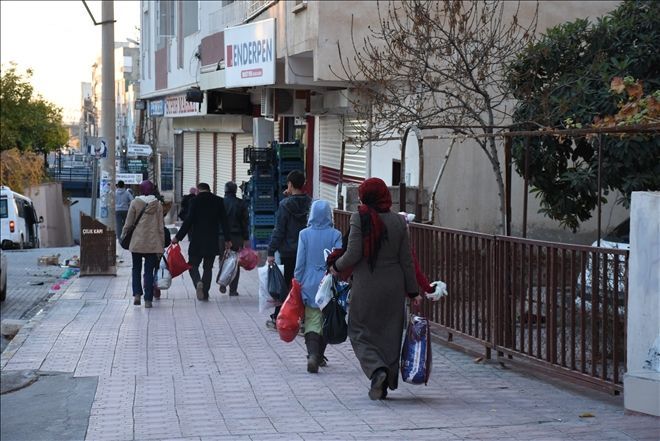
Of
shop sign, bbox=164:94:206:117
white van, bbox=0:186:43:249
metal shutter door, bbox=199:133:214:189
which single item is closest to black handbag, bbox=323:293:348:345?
shop sign, bbox=164:94:206:117

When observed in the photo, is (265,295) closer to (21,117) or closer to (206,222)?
(206,222)

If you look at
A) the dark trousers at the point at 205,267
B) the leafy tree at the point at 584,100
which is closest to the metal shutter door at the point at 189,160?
the dark trousers at the point at 205,267

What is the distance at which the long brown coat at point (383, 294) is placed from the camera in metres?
7.85

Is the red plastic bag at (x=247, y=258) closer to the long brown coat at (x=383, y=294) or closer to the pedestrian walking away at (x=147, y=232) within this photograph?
the pedestrian walking away at (x=147, y=232)

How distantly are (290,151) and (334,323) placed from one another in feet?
40.2

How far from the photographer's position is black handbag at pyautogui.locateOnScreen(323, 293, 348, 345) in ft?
28.0

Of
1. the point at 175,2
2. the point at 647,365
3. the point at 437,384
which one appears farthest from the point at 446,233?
the point at 175,2

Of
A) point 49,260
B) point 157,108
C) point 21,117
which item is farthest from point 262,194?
point 21,117

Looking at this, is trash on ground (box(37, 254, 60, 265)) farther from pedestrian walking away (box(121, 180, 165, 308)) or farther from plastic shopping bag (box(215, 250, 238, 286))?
plastic shopping bag (box(215, 250, 238, 286))

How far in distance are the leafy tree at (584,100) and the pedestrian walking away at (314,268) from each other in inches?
109

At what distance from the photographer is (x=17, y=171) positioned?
51.2 meters

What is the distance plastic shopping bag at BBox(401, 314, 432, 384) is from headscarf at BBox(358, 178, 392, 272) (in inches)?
21.8

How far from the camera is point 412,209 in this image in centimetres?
1368

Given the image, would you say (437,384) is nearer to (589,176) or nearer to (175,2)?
(589,176)
